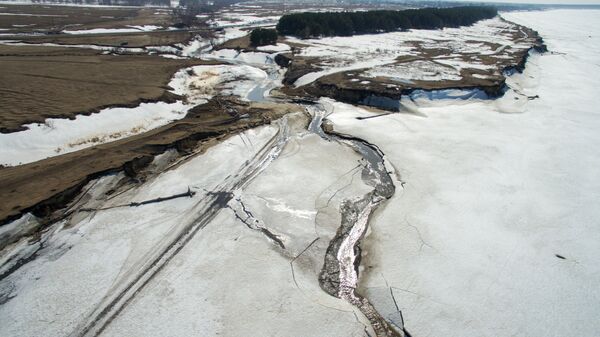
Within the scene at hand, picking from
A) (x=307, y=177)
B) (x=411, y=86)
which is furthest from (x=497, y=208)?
(x=411, y=86)

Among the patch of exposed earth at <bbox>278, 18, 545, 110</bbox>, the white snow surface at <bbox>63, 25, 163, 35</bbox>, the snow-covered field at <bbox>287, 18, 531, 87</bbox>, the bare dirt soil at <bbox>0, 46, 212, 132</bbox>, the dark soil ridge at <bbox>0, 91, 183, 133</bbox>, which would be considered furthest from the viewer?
the white snow surface at <bbox>63, 25, 163, 35</bbox>

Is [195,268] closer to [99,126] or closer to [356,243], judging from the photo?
[356,243]

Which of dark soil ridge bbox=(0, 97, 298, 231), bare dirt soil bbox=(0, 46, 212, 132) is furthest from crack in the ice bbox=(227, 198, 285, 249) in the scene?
bare dirt soil bbox=(0, 46, 212, 132)

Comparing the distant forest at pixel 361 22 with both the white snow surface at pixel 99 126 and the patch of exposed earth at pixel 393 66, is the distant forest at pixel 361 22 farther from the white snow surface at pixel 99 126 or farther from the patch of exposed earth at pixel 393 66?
the white snow surface at pixel 99 126

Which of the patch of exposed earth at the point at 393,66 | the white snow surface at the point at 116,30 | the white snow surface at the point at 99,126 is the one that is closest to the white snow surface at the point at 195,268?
the white snow surface at the point at 99,126

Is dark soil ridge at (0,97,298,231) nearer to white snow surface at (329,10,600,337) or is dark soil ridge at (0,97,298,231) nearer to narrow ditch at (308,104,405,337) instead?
white snow surface at (329,10,600,337)

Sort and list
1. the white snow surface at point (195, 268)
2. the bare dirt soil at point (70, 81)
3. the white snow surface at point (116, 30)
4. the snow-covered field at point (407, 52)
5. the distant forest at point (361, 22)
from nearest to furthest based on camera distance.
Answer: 1. the white snow surface at point (195, 268)
2. the bare dirt soil at point (70, 81)
3. the snow-covered field at point (407, 52)
4. the white snow surface at point (116, 30)
5. the distant forest at point (361, 22)
